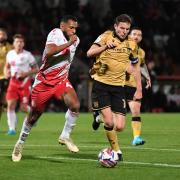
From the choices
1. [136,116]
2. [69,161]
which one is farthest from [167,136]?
[69,161]

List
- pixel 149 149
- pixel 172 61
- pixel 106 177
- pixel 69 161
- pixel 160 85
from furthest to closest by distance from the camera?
1. pixel 172 61
2. pixel 160 85
3. pixel 149 149
4. pixel 69 161
5. pixel 106 177

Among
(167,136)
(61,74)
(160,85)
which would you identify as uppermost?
(61,74)

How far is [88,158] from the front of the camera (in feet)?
38.3

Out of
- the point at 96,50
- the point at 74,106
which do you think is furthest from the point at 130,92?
the point at 96,50

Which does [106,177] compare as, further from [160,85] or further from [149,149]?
[160,85]

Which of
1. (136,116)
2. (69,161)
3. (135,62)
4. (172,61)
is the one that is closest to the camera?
(69,161)

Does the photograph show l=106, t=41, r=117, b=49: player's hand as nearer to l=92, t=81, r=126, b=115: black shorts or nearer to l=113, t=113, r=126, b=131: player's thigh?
l=92, t=81, r=126, b=115: black shorts

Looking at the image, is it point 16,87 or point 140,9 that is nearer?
point 16,87

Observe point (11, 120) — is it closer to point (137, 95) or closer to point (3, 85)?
point (3, 85)

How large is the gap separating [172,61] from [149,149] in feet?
62.4

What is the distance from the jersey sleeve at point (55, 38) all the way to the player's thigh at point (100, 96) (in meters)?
0.87

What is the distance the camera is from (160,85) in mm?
29078

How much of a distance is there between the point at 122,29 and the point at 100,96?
1115mm

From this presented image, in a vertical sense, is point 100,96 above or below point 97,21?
above
